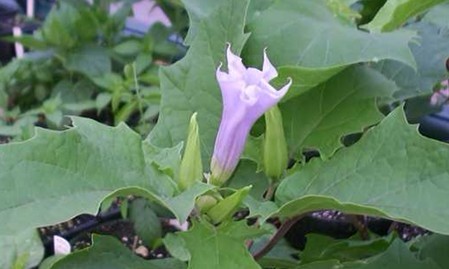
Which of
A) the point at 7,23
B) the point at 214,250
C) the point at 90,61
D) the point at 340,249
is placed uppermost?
the point at 214,250

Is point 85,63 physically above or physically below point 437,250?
below

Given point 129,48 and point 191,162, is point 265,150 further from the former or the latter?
point 129,48

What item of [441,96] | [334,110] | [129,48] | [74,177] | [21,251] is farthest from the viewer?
[129,48]

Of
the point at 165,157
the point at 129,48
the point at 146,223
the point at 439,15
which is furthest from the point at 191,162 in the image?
the point at 129,48

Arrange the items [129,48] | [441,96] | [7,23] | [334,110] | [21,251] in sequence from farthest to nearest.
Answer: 1. [7,23]
2. [129,48]
3. [441,96]
4. [21,251]
5. [334,110]

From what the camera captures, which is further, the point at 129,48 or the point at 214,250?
the point at 129,48

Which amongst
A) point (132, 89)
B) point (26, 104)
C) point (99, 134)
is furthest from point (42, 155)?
point (26, 104)
